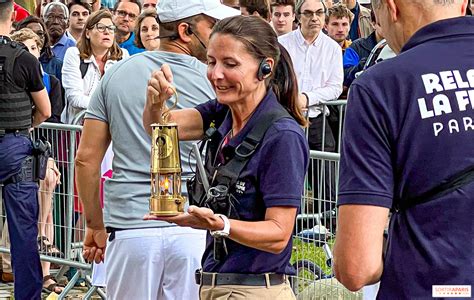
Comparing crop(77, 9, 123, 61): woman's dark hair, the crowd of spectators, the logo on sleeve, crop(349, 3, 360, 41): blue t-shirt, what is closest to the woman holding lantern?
the logo on sleeve

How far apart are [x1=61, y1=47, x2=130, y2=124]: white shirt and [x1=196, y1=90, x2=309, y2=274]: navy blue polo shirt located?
6.57 meters

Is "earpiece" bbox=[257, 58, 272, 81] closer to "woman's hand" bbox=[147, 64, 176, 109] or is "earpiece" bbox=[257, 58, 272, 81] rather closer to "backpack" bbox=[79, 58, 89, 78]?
"woman's hand" bbox=[147, 64, 176, 109]

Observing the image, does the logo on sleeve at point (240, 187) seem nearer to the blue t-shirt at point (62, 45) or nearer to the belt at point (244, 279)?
the belt at point (244, 279)

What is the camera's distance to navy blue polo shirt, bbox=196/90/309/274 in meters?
4.27

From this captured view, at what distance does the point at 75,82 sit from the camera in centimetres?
1094

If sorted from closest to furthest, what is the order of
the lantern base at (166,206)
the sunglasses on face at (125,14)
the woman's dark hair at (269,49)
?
the lantern base at (166,206), the woman's dark hair at (269,49), the sunglasses on face at (125,14)

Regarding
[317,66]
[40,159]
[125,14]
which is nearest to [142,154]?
[40,159]

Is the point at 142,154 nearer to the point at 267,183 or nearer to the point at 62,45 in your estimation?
the point at 267,183

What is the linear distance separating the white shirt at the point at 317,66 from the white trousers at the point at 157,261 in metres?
5.43

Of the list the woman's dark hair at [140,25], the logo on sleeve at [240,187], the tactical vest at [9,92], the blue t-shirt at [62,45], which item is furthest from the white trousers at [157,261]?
the blue t-shirt at [62,45]

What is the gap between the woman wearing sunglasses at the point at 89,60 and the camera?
10.9 meters

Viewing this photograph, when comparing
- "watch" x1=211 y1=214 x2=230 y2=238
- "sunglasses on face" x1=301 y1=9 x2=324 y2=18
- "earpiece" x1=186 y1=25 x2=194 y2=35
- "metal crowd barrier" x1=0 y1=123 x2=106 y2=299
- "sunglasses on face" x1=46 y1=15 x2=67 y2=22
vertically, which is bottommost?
"metal crowd barrier" x1=0 y1=123 x2=106 y2=299

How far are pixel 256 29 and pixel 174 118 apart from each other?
0.54m

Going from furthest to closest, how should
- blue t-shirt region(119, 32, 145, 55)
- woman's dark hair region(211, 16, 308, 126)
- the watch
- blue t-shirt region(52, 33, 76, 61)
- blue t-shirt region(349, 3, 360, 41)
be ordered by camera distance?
blue t-shirt region(349, 3, 360, 41) → blue t-shirt region(119, 32, 145, 55) → blue t-shirt region(52, 33, 76, 61) → woman's dark hair region(211, 16, 308, 126) → the watch
